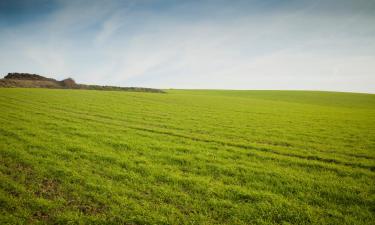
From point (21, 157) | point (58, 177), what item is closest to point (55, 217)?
point (58, 177)

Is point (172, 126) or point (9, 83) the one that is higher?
point (9, 83)

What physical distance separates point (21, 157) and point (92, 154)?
3188mm

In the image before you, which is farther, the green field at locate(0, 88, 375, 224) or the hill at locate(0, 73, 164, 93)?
the hill at locate(0, 73, 164, 93)

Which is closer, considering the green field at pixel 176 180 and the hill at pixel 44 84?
the green field at pixel 176 180

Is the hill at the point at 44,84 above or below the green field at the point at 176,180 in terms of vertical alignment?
above

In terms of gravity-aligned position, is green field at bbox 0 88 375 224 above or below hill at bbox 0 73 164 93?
below

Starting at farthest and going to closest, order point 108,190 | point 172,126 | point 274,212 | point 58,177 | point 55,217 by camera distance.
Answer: point 172,126 < point 58,177 < point 108,190 < point 274,212 < point 55,217

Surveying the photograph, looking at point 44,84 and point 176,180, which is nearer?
point 176,180

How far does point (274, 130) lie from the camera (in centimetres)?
2017

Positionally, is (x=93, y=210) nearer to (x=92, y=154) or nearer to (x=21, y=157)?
(x=92, y=154)

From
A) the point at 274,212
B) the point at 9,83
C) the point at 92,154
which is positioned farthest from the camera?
the point at 9,83

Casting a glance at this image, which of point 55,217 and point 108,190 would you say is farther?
point 108,190

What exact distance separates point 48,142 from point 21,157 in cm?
254

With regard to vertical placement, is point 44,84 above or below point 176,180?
above
